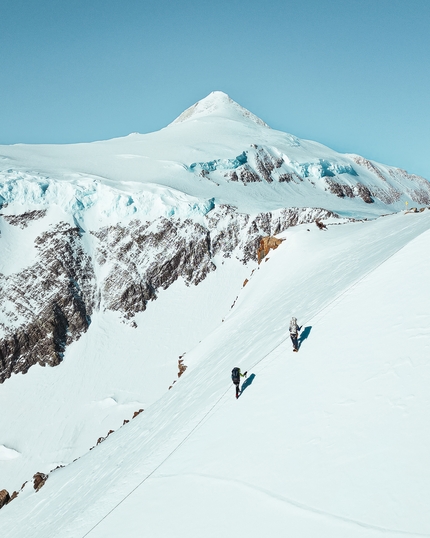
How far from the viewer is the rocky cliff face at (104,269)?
170ft

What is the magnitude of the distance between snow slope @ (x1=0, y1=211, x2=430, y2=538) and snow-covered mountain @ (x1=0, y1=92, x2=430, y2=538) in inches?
1.9

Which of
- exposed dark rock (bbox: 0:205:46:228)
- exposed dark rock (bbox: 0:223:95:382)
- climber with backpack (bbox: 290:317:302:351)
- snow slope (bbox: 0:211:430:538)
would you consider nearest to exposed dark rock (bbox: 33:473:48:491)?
snow slope (bbox: 0:211:430:538)

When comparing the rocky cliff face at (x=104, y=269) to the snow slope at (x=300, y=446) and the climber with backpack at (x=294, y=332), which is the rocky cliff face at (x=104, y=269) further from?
the climber with backpack at (x=294, y=332)

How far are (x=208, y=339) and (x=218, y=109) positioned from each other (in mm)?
122964

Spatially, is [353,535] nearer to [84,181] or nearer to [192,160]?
[84,181]

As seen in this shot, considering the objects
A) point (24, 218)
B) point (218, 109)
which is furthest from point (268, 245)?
point (218, 109)

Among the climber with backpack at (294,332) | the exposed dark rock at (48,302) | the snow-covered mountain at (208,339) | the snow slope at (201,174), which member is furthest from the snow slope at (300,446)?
the snow slope at (201,174)

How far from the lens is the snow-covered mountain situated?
759 centimetres

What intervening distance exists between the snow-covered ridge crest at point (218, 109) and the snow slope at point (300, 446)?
12493 centimetres

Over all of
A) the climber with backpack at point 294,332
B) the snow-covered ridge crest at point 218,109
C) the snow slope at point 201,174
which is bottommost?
the climber with backpack at point 294,332

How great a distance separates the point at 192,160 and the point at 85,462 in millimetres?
74410

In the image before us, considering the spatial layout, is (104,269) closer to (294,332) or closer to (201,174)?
(201,174)

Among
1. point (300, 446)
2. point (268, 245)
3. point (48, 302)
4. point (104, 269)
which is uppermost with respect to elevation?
point (104, 269)

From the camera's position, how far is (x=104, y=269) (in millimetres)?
60938
